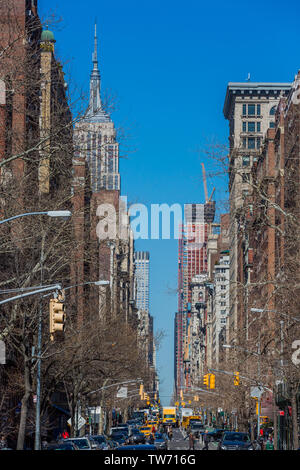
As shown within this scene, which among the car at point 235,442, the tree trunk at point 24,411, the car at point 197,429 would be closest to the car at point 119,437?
the car at point 235,442

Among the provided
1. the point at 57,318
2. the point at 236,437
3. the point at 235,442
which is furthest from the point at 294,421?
the point at 57,318

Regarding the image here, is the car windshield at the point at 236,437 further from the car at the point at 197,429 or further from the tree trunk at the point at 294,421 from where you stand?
the car at the point at 197,429

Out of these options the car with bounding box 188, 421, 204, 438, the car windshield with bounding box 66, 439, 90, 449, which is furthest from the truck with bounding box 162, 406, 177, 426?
the car windshield with bounding box 66, 439, 90, 449

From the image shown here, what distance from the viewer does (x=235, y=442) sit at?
47906 mm

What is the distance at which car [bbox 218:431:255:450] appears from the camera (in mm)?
46425

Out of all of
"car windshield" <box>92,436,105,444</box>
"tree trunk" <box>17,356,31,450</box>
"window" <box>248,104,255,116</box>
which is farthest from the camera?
"window" <box>248,104,255,116</box>

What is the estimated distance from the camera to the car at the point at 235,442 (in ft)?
152

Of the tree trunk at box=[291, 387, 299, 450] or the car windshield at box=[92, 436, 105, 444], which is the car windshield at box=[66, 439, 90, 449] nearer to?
the car windshield at box=[92, 436, 105, 444]

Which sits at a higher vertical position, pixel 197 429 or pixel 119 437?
pixel 197 429

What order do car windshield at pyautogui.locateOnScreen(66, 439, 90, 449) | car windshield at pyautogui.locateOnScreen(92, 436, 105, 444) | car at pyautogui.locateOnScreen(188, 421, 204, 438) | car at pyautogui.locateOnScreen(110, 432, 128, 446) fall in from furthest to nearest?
1. car at pyautogui.locateOnScreen(188, 421, 204, 438)
2. car at pyautogui.locateOnScreen(110, 432, 128, 446)
3. car windshield at pyautogui.locateOnScreen(92, 436, 105, 444)
4. car windshield at pyautogui.locateOnScreen(66, 439, 90, 449)

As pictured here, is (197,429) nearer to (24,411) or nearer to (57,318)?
(24,411)
